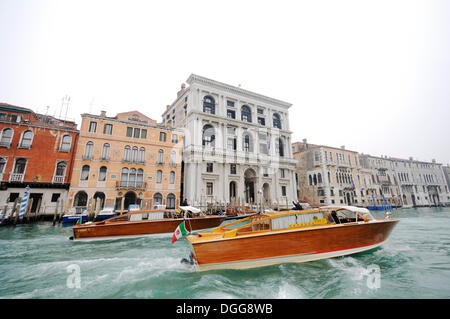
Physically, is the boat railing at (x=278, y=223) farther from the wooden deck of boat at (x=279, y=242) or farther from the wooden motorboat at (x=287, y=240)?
the wooden deck of boat at (x=279, y=242)

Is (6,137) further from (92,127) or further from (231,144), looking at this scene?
(231,144)

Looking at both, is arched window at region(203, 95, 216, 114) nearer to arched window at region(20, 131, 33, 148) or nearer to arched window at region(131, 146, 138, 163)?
arched window at region(131, 146, 138, 163)

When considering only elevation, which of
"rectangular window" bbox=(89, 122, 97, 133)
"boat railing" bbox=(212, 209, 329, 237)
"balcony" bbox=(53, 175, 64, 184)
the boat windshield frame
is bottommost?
"boat railing" bbox=(212, 209, 329, 237)

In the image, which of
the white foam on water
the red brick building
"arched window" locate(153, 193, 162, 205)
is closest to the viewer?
the white foam on water

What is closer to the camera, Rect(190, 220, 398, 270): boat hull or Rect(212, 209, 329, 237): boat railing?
Rect(190, 220, 398, 270): boat hull

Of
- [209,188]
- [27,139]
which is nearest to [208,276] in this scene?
[209,188]

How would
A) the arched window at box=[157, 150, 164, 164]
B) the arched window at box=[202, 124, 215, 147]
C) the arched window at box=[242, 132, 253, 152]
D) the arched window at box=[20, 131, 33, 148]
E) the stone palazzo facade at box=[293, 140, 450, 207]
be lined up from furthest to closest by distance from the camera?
the stone palazzo facade at box=[293, 140, 450, 207], the arched window at box=[242, 132, 253, 152], the arched window at box=[202, 124, 215, 147], the arched window at box=[157, 150, 164, 164], the arched window at box=[20, 131, 33, 148]

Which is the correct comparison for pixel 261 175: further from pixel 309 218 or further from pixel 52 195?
pixel 52 195

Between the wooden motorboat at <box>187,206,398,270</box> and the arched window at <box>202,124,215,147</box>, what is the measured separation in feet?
62.4

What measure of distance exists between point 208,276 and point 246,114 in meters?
26.0

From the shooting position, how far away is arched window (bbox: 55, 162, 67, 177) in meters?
18.3

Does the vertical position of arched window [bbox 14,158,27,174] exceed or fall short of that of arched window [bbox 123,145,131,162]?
it falls short

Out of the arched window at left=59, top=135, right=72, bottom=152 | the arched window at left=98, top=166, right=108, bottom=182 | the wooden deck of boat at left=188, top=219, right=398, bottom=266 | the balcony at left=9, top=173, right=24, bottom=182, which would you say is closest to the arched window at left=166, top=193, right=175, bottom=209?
the arched window at left=98, top=166, right=108, bottom=182
